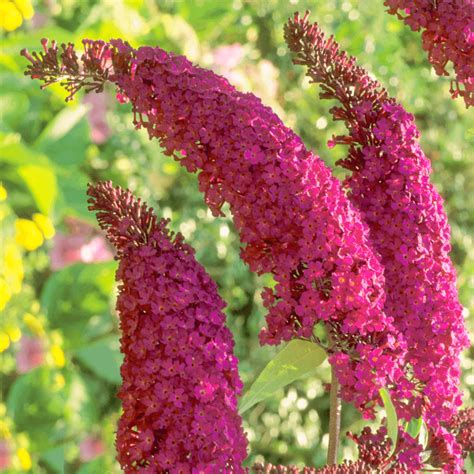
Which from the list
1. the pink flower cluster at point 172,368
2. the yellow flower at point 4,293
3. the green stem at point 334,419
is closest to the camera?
the pink flower cluster at point 172,368

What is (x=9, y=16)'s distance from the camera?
2.14 metres

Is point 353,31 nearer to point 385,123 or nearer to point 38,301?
point 38,301

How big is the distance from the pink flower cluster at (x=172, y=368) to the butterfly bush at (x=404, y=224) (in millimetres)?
179

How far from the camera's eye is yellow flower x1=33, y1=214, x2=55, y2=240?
2.14 m

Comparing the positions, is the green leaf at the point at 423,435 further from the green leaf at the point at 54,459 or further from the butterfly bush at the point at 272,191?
the green leaf at the point at 54,459

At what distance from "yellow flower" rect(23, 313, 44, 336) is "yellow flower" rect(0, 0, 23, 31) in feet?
2.04

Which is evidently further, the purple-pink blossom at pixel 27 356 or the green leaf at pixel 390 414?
the purple-pink blossom at pixel 27 356

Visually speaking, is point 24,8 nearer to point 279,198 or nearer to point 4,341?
point 4,341

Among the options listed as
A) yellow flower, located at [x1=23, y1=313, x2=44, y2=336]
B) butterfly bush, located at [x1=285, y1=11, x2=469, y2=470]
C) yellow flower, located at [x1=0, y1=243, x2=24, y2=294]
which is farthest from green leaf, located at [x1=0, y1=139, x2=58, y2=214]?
butterfly bush, located at [x1=285, y1=11, x2=469, y2=470]

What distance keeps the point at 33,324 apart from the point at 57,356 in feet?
0.30

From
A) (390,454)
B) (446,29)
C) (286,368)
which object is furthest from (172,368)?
(446,29)

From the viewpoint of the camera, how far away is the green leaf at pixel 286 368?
3.02 ft

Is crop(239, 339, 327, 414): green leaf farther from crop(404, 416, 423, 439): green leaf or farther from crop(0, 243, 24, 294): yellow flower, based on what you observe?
crop(0, 243, 24, 294): yellow flower

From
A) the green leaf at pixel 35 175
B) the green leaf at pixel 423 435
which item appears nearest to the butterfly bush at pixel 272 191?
the green leaf at pixel 423 435
